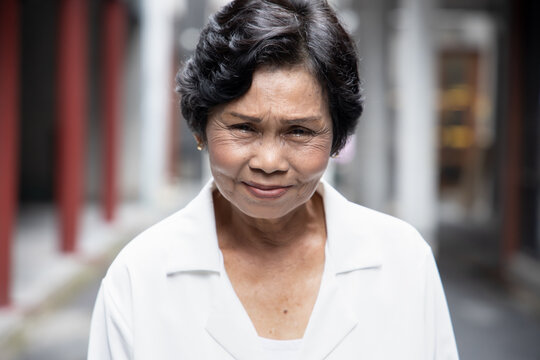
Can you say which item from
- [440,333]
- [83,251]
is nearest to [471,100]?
[83,251]

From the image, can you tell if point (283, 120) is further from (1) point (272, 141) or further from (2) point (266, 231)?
(2) point (266, 231)

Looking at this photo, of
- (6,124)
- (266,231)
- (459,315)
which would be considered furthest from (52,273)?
(266,231)

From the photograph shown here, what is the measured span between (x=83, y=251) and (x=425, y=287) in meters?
6.25

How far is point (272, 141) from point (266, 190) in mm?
101

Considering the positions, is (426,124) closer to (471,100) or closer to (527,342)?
(527,342)

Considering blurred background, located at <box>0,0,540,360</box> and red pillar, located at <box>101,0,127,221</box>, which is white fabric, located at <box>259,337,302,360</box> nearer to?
blurred background, located at <box>0,0,540,360</box>

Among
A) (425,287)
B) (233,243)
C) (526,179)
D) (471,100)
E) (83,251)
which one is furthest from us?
(471,100)

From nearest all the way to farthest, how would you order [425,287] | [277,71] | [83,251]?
[277,71] < [425,287] < [83,251]

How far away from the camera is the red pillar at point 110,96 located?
9.09 m

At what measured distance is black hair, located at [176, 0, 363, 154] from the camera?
1166 millimetres

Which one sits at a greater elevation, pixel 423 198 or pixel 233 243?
pixel 233 243

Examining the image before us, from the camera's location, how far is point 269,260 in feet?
4.76

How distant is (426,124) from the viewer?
743 cm

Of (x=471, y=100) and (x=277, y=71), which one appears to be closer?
(x=277, y=71)
